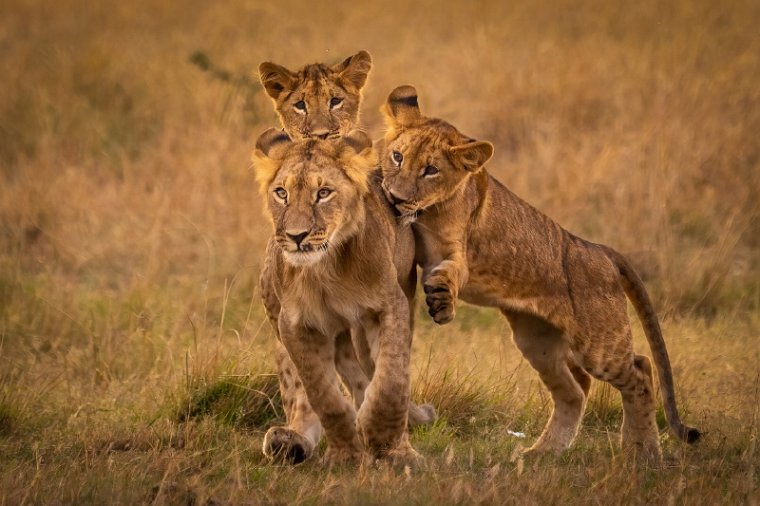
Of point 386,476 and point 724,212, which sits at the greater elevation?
point 724,212

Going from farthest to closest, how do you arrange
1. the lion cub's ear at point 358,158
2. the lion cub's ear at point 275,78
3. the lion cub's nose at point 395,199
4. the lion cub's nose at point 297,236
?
the lion cub's ear at point 275,78, the lion cub's nose at point 395,199, the lion cub's ear at point 358,158, the lion cub's nose at point 297,236

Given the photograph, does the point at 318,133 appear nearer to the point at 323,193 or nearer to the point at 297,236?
the point at 323,193

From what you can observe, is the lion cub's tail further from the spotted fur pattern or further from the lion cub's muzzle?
the lion cub's muzzle

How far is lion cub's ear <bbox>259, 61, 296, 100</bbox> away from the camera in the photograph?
6.04 metres

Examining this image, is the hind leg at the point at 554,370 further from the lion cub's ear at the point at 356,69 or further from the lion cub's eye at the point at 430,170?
the lion cub's ear at the point at 356,69

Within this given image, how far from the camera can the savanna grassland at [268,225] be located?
4973mm

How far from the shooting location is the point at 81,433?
5426 mm

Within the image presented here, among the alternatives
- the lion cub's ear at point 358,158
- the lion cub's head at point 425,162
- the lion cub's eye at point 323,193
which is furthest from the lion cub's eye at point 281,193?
the lion cub's head at point 425,162

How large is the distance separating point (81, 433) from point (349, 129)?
5.36 feet

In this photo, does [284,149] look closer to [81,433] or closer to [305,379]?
[305,379]

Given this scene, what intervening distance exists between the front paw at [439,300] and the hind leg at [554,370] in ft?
2.67

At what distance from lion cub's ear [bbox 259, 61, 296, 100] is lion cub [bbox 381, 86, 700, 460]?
523mm

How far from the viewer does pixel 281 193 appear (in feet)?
15.7

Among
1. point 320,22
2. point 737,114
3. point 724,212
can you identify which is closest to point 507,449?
point 724,212
